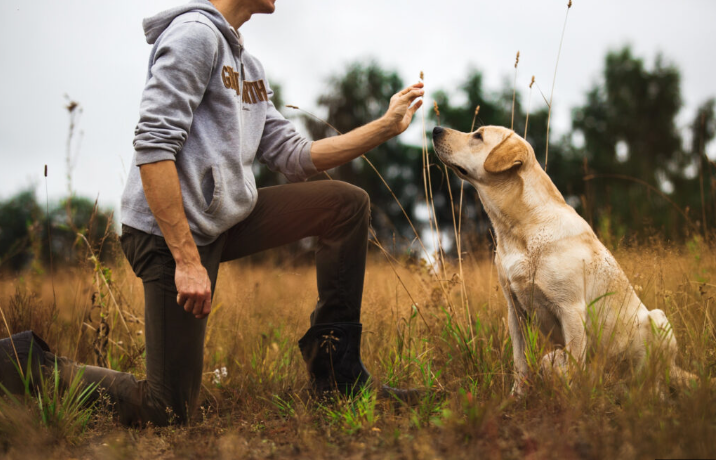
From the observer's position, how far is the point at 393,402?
2605 mm

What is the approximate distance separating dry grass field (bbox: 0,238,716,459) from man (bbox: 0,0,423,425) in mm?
152

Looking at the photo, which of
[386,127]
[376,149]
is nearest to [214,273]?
[386,127]

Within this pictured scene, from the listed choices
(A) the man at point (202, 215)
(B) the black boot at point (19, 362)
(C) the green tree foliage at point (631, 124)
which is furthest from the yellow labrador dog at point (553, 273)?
(C) the green tree foliage at point (631, 124)

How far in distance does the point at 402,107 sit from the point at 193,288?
1.45 meters

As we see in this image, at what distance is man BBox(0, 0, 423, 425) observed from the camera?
98.5 inches

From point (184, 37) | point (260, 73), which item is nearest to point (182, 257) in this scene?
point (184, 37)

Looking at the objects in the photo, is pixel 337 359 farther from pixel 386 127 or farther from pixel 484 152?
pixel 484 152

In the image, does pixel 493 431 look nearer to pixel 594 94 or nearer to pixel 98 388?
pixel 98 388

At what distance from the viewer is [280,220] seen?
2.97 meters

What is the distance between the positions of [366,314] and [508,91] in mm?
30283

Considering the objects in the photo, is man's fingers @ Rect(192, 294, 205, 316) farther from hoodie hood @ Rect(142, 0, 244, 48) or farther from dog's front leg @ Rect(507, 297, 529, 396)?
dog's front leg @ Rect(507, 297, 529, 396)

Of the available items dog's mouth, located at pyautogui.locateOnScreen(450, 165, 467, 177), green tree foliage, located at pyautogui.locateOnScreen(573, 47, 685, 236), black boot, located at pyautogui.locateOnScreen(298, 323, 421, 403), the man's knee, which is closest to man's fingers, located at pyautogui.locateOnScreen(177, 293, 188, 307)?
black boot, located at pyautogui.locateOnScreen(298, 323, 421, 403)

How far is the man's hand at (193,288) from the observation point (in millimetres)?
2457

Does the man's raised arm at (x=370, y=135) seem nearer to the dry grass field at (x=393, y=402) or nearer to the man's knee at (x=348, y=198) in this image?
the man's knee at (x=348, y=198)
